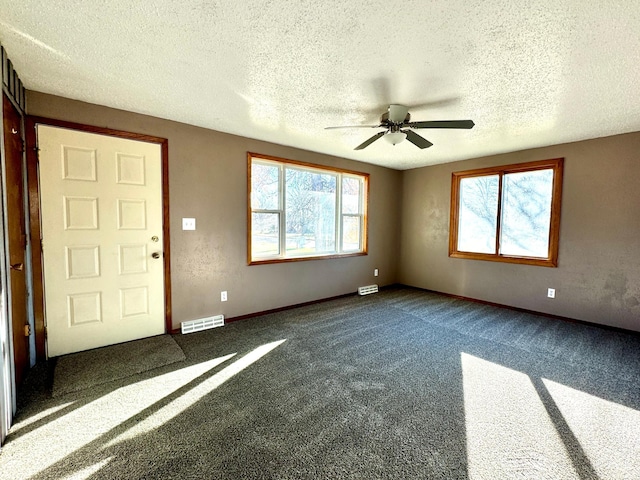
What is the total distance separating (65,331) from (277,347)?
1.94 metres

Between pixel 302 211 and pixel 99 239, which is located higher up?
pixel 302 211

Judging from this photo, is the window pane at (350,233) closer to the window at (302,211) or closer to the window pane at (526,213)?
the window at (302,211)

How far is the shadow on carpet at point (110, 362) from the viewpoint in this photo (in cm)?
218

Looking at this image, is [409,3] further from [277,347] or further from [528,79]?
[277,347]

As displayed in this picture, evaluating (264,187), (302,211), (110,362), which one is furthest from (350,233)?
(110,362)

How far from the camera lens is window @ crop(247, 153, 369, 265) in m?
3.80

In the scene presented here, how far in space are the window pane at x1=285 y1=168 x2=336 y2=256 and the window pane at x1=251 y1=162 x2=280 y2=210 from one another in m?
0.18

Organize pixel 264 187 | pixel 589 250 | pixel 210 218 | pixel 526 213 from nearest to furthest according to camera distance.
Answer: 1. pixel 210 218
2. pixel 589 250
3. pixel 264 187
4. pixel 526 213

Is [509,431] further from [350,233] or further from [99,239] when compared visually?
[99,239]

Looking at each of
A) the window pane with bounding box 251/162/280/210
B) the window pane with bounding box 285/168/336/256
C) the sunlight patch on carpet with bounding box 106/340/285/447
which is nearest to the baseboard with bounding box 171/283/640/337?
the window pane with bounding box 285/168/336/256

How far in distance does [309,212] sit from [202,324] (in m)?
2.11

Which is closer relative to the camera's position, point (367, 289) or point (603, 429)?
point (603, 429)

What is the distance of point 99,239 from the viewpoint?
271 cm

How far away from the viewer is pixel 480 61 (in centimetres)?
190
